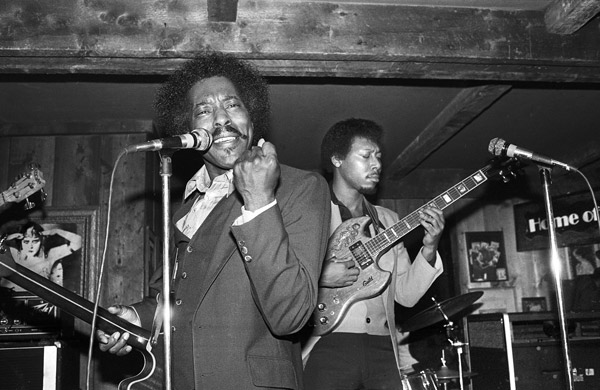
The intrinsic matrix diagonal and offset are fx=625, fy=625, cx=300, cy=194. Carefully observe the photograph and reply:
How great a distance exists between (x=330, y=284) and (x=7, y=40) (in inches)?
88.5

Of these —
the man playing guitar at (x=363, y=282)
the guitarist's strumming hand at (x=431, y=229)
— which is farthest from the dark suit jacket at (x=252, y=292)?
the guitarist's strumming hand at (x=431, y=229)

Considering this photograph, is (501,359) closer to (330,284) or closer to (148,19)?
(330,284)

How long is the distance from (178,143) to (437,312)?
8.12ft

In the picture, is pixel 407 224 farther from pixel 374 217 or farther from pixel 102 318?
pixel 102 318

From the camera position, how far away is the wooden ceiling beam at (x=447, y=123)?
488 cm

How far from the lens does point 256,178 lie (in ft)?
4.92

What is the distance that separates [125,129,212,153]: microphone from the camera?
1782 millimetres

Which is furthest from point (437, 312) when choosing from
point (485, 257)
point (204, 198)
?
point (485, 257)

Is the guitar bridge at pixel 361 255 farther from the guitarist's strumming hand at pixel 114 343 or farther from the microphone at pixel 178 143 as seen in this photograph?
the microphone at pixel 178 143

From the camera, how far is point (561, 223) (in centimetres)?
755

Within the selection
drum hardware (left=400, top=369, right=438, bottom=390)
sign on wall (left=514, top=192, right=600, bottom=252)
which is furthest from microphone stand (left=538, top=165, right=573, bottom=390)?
sign on wall (left=514, top=192, right=600, bottom=252)

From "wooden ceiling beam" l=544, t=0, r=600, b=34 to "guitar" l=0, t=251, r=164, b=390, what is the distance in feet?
9.89

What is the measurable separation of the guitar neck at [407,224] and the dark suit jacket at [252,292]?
187cm

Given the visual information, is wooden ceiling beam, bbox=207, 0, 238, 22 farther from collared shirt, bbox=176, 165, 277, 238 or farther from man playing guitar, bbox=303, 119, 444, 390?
collared shirt, bbox=176, 165, 277, 238
